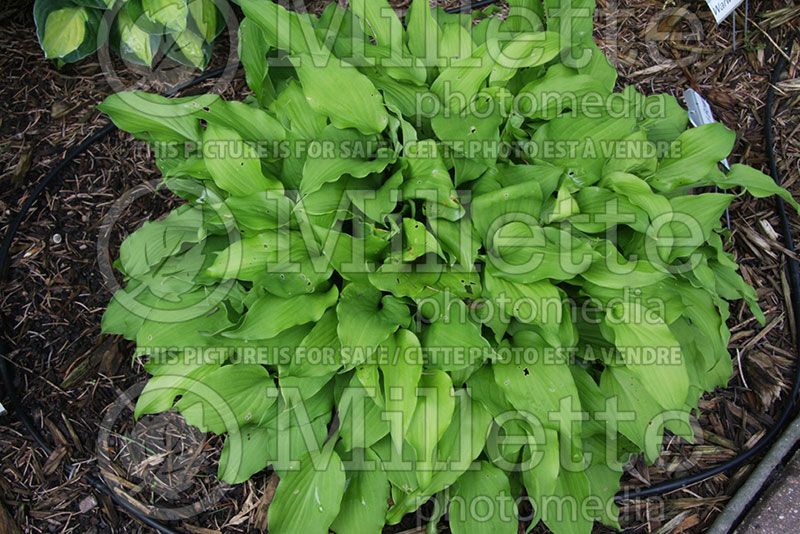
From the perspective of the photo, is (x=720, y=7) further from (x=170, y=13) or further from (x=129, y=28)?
(x=129, y=28)

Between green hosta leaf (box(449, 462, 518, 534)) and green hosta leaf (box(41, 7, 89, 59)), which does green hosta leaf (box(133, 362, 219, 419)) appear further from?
green hosta leaf (box(41, 7, 89, 59))

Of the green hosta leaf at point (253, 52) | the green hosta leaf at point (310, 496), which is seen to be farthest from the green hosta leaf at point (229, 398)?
the green hosta leaf at point (253, 52)

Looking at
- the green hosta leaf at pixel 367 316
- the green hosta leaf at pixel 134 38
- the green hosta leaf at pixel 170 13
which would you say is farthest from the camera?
the green hosta leaf at pixel 134 38

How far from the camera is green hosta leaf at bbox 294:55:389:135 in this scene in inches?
61.1

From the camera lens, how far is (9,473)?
7.02 feet

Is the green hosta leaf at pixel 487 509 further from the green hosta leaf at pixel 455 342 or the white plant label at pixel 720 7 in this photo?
the white plant label at pixel 720 7

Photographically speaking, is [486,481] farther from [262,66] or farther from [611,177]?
[262,66]

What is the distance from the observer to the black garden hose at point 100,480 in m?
2.10

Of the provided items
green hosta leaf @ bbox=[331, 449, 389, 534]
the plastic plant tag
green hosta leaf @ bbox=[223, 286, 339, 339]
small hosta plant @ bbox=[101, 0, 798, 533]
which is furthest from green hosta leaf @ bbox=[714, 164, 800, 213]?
green hosta leaf @ bbox=[331, 449, 389, 534]

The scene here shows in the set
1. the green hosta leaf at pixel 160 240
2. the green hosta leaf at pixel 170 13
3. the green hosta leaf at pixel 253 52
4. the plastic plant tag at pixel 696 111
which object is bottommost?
the green hosta leaf at pixel 160 240

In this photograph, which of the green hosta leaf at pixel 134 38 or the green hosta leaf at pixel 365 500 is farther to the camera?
the green hosta leaf at pixel 134 38

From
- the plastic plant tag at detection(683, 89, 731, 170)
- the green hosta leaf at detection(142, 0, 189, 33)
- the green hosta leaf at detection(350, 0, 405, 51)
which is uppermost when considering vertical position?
the green hosta leaf at detection(350, 0, 405, 51)

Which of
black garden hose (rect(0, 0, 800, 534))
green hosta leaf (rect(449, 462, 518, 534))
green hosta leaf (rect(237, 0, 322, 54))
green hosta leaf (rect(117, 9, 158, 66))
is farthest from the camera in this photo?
green hosta leaf (rect(117, 9, 158, 66))

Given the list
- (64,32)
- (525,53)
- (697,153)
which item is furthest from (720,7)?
(64,32)
